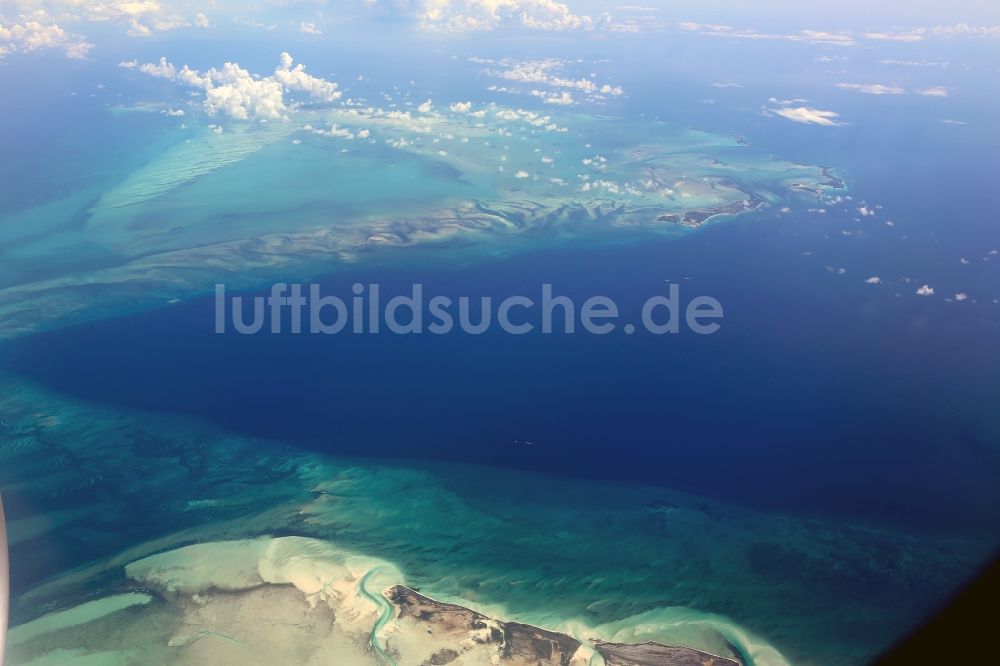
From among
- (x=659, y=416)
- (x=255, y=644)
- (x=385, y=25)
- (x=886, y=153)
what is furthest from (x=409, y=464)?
(x=385, y=25)

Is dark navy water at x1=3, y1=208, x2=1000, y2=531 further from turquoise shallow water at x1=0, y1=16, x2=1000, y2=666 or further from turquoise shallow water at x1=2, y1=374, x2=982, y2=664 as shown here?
turquoise shallow water at x1=2, y1=374, x2=982, y2=664

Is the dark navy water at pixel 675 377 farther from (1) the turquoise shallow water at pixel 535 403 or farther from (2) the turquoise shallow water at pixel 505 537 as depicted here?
(2) the turquoise shallow water at pixel 505 537

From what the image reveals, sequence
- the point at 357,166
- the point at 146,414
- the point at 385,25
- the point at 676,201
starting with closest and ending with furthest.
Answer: the point at 146,414
the point at 676,201
the point at 357,166
the point at 385,25

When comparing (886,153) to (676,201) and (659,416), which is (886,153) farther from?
(659,416)

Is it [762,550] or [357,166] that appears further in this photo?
[357,166]

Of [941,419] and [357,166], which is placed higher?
[357,166]

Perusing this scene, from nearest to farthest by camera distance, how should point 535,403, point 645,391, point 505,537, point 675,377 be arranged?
1. point 505,537
2. point 535,403
3. point 645,391
4. point 675,377

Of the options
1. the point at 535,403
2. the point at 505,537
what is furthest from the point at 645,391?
the point at 505,537

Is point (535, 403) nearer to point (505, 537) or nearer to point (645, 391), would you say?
point (645, 391)
